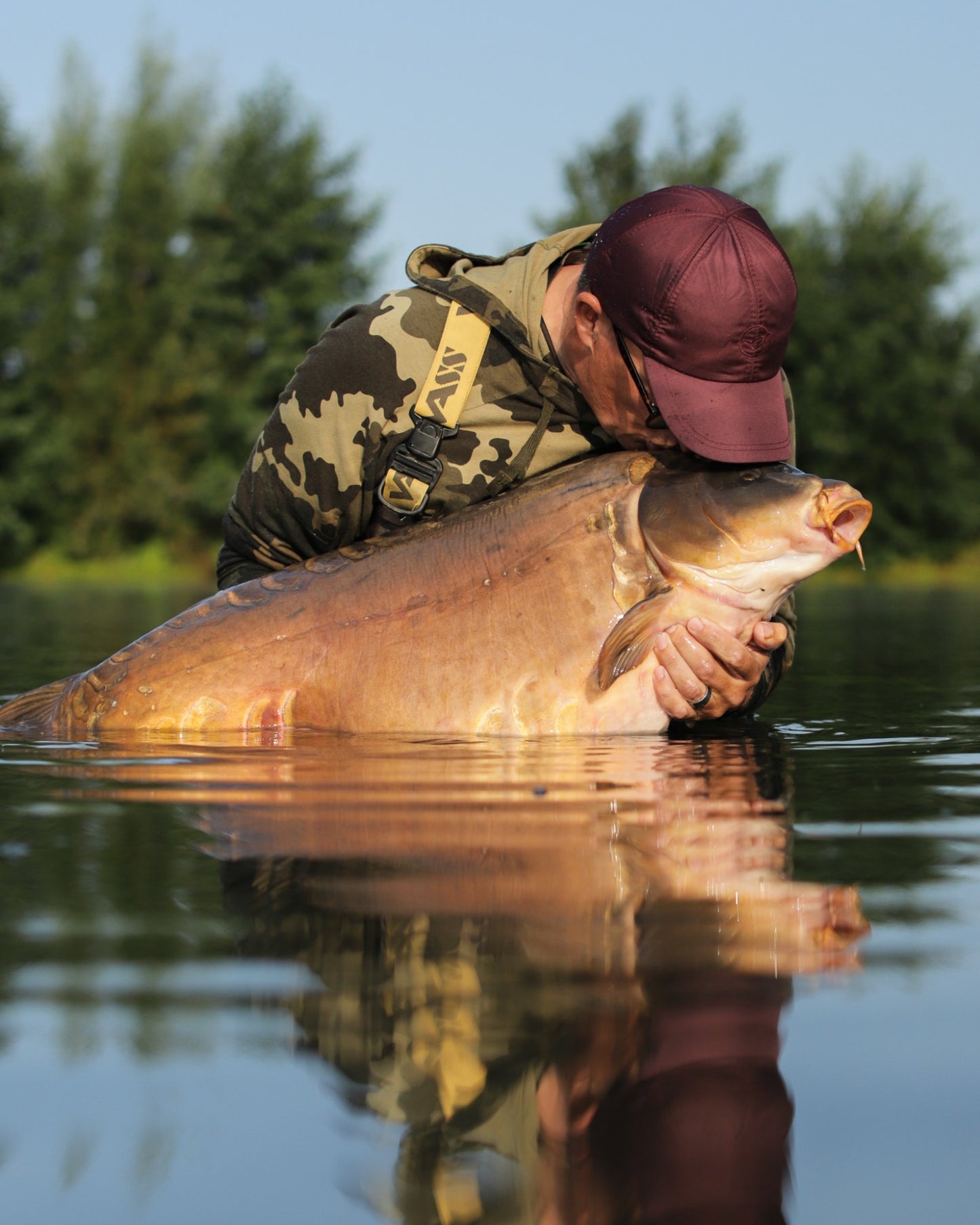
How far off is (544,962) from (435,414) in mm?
2597

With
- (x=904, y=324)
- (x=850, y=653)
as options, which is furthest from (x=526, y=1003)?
(x=904, y=324)

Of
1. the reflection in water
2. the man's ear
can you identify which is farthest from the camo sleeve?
the reflection in water

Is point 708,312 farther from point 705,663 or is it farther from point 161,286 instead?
point 161,286

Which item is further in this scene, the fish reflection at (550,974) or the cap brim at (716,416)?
the cap brim at (716,416)

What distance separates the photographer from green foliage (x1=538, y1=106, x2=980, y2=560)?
30.5 m

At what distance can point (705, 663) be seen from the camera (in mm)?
3326

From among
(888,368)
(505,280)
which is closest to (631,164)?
(888,368)

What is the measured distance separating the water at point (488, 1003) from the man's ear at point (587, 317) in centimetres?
141

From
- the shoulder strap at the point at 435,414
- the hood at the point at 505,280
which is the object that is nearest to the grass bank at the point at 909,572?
the hood at the point at 505,280

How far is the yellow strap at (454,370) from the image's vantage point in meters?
3.85

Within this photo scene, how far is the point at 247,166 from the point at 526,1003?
33.7 meters

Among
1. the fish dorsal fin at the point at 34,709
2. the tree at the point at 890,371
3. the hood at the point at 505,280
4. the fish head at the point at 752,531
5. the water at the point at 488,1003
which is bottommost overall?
the water at the point at 488,1003

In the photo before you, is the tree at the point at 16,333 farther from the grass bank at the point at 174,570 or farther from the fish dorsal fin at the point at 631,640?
the fish dorsal fin at the point at 631,640

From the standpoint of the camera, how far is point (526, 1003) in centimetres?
127
